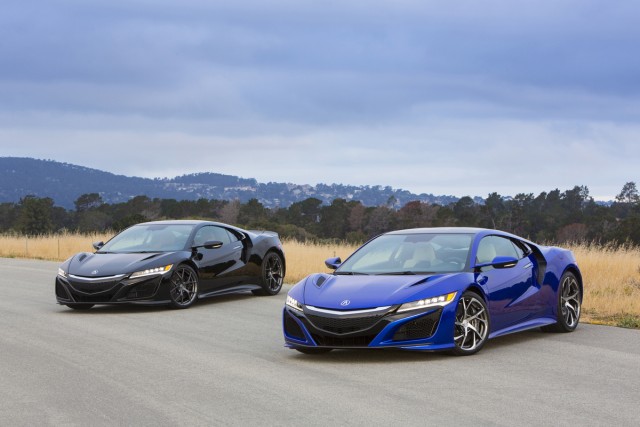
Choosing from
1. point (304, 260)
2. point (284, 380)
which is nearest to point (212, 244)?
point (284, 380)

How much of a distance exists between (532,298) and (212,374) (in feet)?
12.9

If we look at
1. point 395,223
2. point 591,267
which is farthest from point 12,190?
point 591,267

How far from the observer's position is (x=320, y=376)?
8602 mm

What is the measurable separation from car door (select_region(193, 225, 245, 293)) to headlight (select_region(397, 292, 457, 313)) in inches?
259

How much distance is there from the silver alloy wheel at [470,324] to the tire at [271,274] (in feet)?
24.3

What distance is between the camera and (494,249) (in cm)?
1090

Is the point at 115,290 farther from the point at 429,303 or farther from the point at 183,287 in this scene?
the point at 429,303

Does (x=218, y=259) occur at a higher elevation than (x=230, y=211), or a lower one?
lower

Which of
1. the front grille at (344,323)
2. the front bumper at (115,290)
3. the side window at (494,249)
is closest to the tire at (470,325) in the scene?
the side window at (494,249)

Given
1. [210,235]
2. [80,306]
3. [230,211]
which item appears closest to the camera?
[80,306]

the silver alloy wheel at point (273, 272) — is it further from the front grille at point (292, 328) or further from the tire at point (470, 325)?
the tire at point (470, 325)

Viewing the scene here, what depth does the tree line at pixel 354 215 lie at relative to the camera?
71.1m

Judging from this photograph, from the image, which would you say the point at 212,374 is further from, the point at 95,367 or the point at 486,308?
the point at 486,308

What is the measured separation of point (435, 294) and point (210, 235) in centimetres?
737
